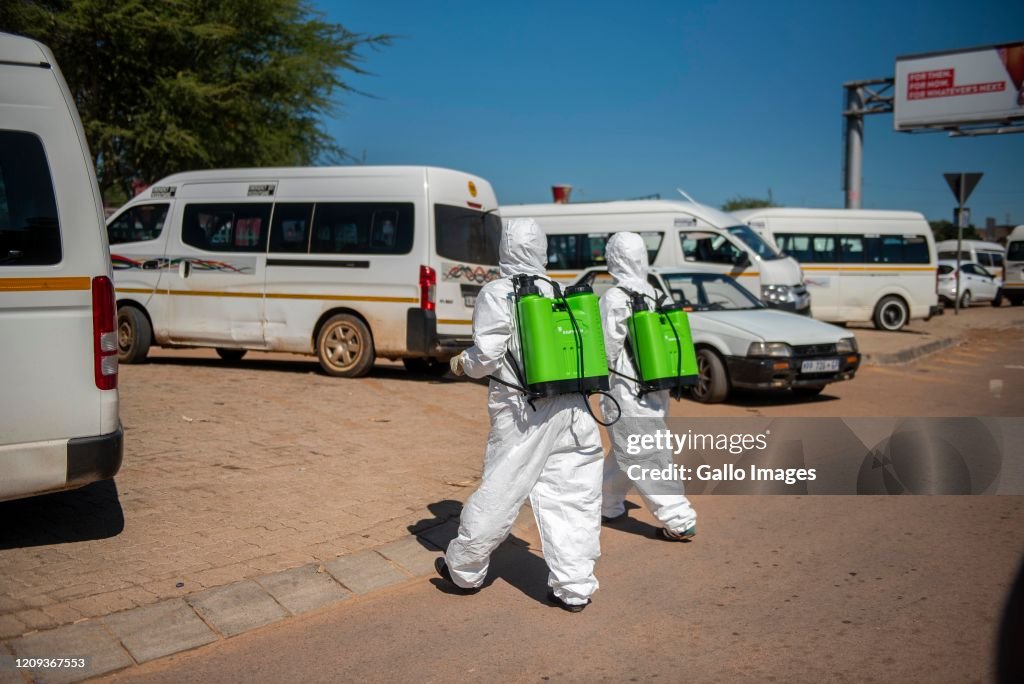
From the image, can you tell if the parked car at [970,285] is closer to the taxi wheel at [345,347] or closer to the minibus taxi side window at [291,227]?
the taxi wheel at [345,347]

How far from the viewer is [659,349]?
564 cm

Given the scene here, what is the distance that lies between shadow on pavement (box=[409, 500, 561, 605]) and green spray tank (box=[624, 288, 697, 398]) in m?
1.25

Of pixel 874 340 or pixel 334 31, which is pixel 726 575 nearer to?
pixel 874 340

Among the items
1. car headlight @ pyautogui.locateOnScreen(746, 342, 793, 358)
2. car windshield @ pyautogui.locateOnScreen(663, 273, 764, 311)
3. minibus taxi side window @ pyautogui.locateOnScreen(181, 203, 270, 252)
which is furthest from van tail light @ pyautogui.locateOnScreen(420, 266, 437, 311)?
car headlight @ pyautogui.locateOnScreen(746, 342, 793, 358)

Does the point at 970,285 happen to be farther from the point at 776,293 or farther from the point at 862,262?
the point at 776,293

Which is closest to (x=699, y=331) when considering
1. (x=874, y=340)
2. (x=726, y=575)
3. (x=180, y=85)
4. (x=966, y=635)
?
(x=726, y=575)

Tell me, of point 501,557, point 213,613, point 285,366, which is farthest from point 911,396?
point 213,613

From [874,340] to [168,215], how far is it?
43.9 feet

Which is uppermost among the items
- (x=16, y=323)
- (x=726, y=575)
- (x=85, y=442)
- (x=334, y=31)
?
(x=334, y=31)

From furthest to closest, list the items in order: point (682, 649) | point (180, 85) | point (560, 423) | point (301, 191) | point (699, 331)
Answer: point (180, 85) → point (301, 191) → point (699, 331) → point (560, 423) → point (682, 649)

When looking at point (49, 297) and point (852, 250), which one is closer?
point (49, 297)

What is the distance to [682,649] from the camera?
161 inches

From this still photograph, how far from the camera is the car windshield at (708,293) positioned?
1166 centimetres

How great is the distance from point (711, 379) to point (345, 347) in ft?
15.1
